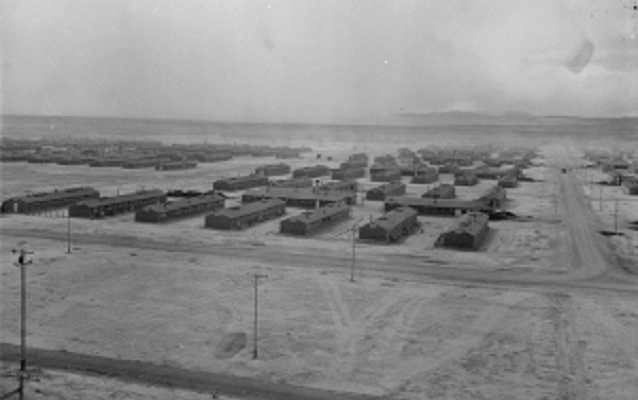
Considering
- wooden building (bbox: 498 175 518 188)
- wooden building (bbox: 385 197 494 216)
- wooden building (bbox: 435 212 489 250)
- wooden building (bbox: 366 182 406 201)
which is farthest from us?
wooden building (bbox: 498 175 518 188)

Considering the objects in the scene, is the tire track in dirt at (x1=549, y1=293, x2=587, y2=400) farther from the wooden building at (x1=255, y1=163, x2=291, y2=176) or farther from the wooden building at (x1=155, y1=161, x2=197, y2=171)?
the wooden building at (x1=155, y1=161, x2=197, y2=171)

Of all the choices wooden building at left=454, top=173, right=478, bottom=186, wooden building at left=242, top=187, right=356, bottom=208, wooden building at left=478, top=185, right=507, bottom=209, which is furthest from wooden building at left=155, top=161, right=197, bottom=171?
wooden building at left=478, top=185, right=507, bottom=209

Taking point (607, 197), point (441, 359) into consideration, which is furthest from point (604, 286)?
point (607, 197)

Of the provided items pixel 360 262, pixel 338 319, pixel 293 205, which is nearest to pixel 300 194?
pixel 293 205

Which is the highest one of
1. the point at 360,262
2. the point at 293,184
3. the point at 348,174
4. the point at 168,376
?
the point at 348,174

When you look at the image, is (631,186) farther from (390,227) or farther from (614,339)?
(614,339)

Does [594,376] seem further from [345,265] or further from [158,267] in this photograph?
[158,267]
